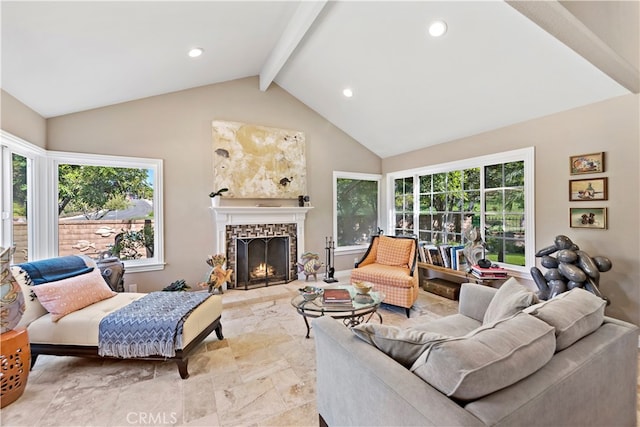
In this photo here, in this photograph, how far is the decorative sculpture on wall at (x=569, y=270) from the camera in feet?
7.98

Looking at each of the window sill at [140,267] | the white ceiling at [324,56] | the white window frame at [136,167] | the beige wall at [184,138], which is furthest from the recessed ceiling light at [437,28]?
the window sill at [140,267]

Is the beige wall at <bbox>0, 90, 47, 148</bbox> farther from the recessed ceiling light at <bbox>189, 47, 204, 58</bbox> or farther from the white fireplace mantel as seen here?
the white fireplace mantel

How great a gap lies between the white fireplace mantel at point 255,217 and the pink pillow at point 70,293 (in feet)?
5.62

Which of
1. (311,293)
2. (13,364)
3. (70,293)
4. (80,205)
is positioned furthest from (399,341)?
(80,205)

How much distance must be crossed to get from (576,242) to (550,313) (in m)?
2.29

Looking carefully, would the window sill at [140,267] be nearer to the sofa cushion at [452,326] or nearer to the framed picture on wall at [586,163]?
the sofa cushion at [452,326]

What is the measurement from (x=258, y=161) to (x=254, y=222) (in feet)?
3.26

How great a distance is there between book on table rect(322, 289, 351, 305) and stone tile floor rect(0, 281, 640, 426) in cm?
47

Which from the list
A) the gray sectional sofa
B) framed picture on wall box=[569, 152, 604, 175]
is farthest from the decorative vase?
framed picture on wall box=[569, 152, 604, 175]

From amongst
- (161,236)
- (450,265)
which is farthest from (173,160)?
(450,265)

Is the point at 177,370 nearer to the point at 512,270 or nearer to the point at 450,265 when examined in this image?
the point at 450,265

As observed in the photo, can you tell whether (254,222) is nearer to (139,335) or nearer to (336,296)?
(336,296)

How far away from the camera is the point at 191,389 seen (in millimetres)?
1942

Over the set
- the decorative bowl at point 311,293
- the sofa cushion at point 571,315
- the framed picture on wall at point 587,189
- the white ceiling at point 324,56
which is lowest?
the decorative bowl at point 311,293
